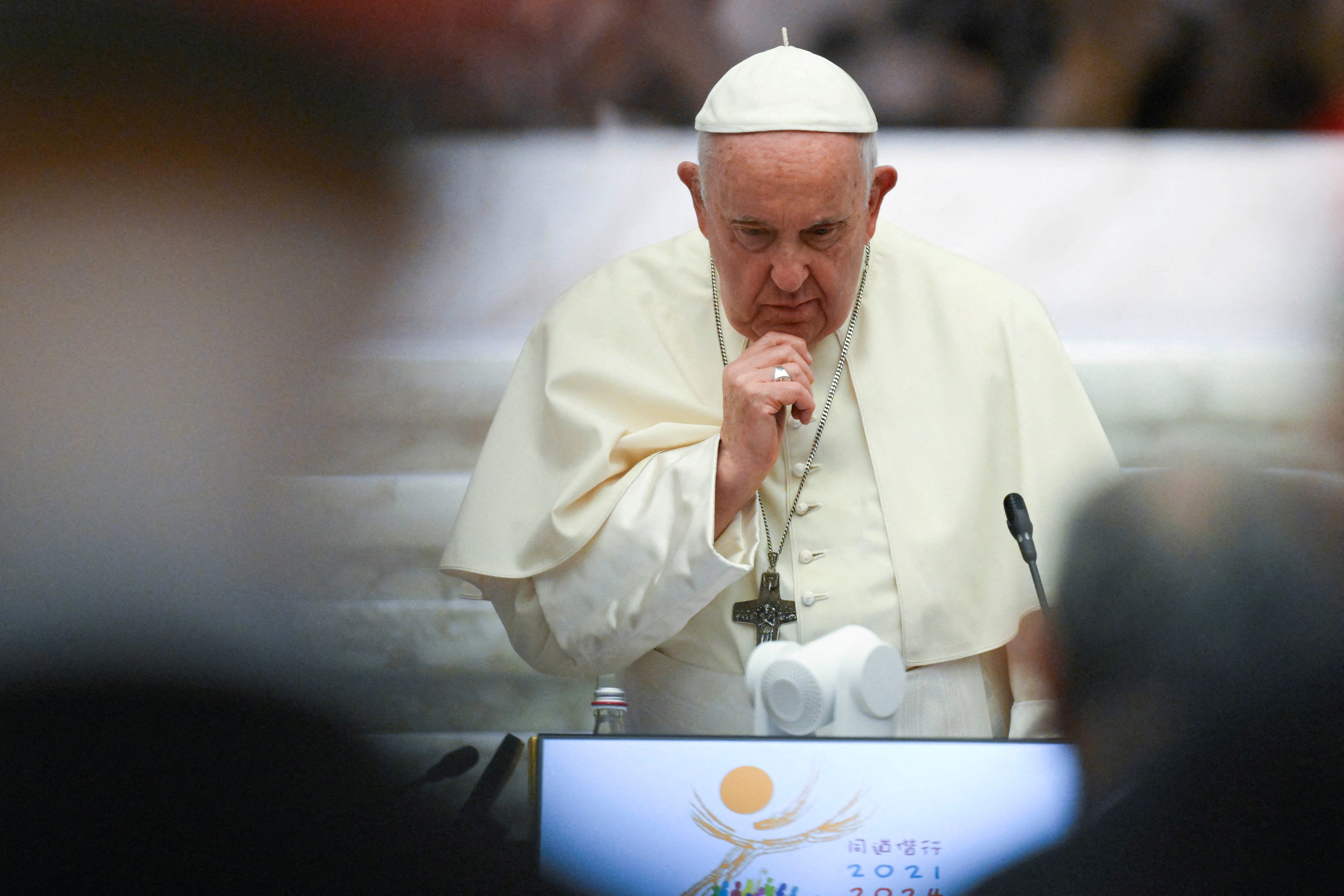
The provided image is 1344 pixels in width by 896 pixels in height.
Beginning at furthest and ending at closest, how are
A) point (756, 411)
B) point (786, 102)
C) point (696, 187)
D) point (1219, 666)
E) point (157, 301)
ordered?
point (157, 301) → point (696, 187) → point (786, 102) → point (756, 411) → point (1219, 666)

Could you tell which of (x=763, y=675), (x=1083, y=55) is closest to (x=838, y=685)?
(x=763, y=675)

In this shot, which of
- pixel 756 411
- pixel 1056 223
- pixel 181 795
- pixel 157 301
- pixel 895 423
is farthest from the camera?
pixel 1056 223

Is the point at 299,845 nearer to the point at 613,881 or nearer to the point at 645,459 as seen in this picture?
the point at 613,881

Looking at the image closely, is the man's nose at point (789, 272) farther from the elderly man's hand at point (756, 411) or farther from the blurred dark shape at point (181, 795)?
the blurred dark shape at point (181, 795)

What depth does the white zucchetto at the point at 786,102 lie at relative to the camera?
2529 millimetres

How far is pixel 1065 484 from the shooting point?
273 cm

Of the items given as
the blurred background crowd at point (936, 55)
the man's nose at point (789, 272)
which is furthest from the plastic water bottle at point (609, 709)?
the blurred background crowd at point (936, 55)

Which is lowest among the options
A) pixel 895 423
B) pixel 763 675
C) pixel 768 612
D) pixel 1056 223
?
pixel 763 675

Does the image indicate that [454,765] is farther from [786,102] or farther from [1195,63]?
[1195,63]

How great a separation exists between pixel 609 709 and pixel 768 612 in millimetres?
509

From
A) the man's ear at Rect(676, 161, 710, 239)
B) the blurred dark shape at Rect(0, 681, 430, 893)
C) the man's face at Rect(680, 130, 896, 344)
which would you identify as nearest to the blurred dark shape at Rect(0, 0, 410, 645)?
the man's ear at Rect(676, 161, 710, 239)

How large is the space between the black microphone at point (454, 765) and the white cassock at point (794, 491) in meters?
0.49

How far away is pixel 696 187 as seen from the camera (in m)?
2.68

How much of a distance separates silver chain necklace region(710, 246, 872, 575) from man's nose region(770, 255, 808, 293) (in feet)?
0.56
